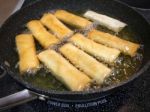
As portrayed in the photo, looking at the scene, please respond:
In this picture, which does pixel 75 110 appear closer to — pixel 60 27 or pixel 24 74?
pixel 24 74

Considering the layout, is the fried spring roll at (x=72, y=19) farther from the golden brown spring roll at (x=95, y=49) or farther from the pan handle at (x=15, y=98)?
the pan handle at (x=15, y=98)

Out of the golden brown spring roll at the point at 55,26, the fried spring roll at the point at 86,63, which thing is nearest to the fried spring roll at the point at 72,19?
the golden brown spring roll at the point at 55,26

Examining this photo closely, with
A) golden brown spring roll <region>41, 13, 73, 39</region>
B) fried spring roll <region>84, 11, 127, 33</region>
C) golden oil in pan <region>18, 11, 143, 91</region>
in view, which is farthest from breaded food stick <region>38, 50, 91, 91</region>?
→ fried spring roll <region>84, 11, 127, 33</region>

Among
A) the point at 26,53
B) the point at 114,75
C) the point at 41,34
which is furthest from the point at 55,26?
the point at 114,75

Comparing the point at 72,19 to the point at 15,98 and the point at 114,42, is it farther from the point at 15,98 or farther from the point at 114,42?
the point at 15,98

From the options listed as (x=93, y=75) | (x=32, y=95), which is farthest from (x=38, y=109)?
(x=93, y=75)
